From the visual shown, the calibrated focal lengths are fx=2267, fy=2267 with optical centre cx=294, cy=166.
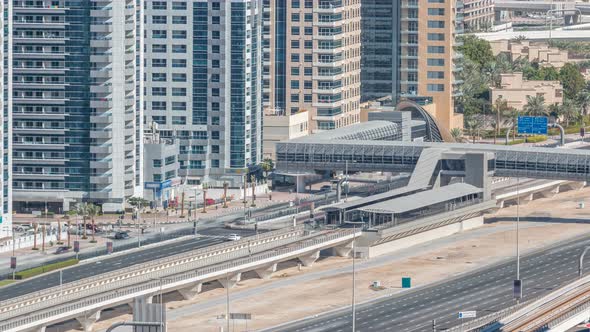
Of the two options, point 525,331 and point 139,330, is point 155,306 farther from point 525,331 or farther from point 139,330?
point 525,331

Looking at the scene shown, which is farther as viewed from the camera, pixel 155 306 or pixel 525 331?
pixel 525 331

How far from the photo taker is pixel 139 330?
153 metres

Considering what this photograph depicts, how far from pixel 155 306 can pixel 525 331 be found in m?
49.9

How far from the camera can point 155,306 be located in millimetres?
160250

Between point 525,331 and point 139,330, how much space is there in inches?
2201

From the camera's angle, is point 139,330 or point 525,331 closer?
point 139,330

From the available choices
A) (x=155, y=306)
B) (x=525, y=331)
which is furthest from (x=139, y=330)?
(x=525, y=331)

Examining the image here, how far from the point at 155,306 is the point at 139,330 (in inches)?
281

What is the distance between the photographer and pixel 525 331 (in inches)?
7864
